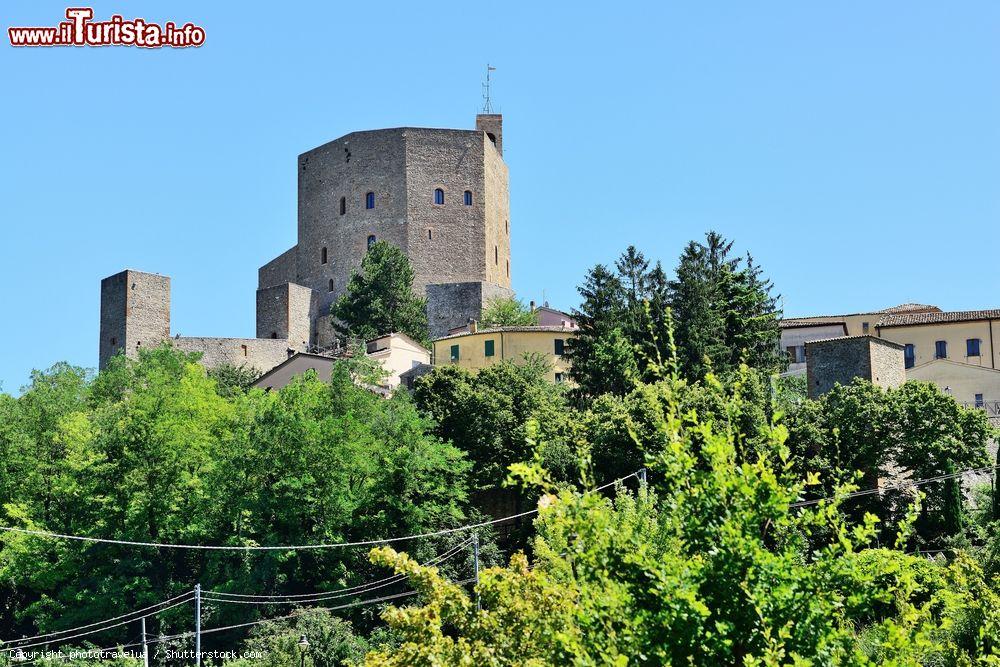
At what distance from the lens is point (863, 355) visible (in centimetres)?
3819

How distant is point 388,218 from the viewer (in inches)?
2884

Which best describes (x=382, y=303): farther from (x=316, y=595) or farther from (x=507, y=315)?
(x=316, y=595)

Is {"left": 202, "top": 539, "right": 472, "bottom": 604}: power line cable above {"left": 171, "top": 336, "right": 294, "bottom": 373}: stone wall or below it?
below

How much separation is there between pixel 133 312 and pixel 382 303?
12205mm

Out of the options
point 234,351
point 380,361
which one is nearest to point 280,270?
point 234,351

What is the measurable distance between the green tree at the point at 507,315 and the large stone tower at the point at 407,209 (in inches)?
363

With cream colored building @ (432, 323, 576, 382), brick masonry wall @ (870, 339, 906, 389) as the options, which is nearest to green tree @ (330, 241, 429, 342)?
cream colored building @ (432, 323, 576, 382)

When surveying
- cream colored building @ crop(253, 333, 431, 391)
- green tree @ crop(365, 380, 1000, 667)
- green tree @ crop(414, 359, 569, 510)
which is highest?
cream colored building @ crop(253, 333, 431, 391)

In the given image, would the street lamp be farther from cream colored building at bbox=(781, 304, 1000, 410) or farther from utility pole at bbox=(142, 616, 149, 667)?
cream colored building at bbox=(781, 304, 1000, 410)

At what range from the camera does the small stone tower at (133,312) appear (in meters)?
63.7

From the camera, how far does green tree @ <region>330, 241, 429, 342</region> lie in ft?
202

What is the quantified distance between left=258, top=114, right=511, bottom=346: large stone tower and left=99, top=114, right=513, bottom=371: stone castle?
0.06 m

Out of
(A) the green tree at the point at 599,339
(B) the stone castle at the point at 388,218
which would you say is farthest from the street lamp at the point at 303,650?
(B) the stone castle at the point at 388,218

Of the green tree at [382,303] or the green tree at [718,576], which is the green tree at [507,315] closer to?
the green tree at [382,303]
